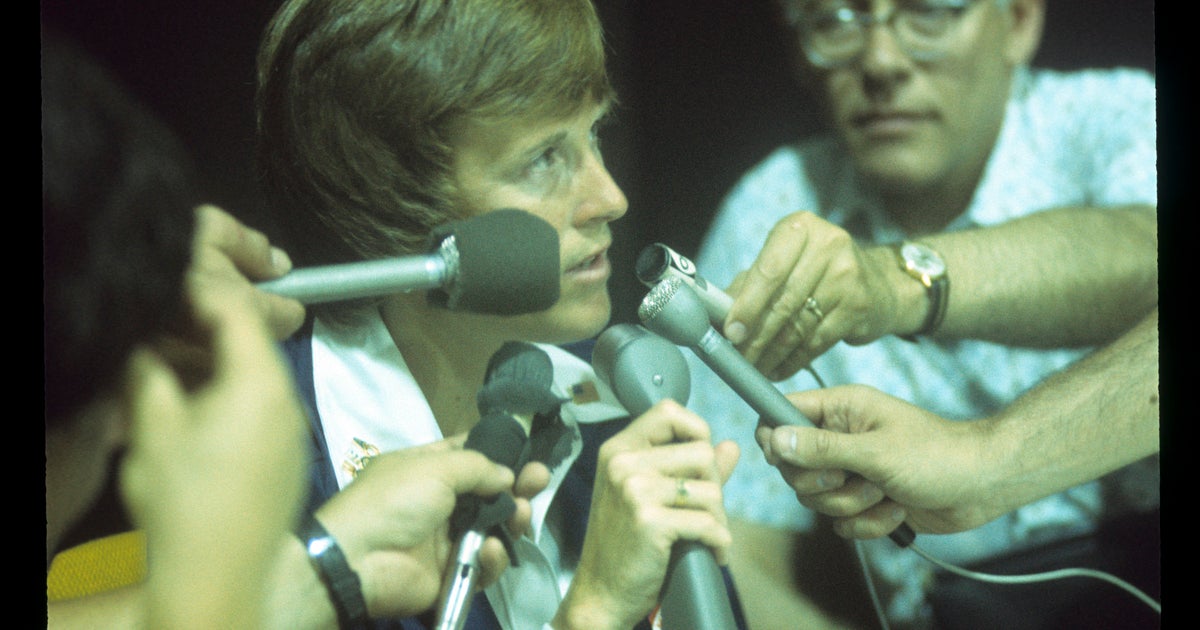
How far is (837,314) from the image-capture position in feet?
3.27

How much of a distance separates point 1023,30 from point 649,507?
0.71 metres

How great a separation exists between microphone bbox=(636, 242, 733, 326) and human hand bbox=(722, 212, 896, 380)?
22 millimetres

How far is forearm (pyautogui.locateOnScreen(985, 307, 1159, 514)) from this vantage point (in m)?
1.02

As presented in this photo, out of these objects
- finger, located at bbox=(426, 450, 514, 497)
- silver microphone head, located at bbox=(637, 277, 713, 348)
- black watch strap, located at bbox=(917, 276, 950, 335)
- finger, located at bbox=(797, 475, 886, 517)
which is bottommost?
finger, located at bbox=(797, 475, 886, 517)

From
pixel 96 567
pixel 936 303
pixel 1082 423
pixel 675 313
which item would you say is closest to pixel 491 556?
pixel 675 313

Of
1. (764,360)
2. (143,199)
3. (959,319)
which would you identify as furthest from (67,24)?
(959,319)

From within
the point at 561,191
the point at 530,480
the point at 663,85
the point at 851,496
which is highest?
the point at 663,85

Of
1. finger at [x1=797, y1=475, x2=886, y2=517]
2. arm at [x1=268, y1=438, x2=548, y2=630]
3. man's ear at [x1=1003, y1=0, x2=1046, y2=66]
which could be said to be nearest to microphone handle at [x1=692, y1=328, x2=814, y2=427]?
finger at [x1=797, y1=475, x2=886, y2=517]

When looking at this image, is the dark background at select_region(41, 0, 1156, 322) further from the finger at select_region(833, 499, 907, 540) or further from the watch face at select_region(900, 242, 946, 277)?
Answer: the finger at select_region(833, 499, 907, 540)

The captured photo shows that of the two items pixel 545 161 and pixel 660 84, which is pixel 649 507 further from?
pixel 660 84

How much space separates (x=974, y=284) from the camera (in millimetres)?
1043

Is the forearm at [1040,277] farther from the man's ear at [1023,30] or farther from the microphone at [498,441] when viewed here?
the microphone at [498,441]

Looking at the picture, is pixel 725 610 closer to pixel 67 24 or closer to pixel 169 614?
pixel 169 614

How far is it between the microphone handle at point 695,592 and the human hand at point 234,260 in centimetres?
37
